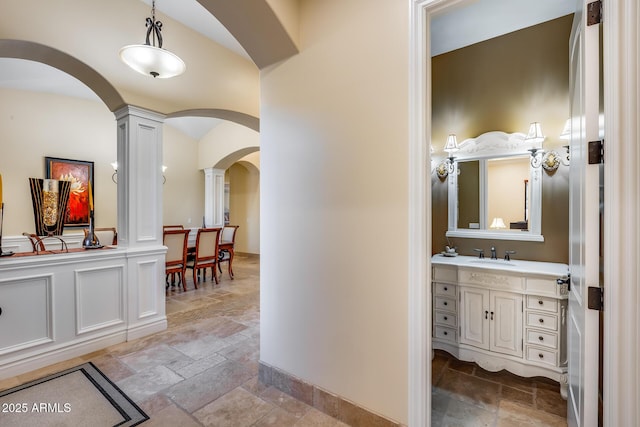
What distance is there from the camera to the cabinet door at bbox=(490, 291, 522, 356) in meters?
2.27

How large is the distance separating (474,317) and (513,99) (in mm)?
2102

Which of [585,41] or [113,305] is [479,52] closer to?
[585,41]

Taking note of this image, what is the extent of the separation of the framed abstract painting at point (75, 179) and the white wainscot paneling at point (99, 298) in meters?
3.53

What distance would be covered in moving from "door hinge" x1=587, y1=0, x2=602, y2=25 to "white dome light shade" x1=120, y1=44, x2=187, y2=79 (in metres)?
2.75

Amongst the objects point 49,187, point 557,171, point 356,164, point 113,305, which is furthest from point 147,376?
point 49,187

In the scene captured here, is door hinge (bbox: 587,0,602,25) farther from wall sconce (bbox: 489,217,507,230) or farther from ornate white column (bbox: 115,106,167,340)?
ornate white column (bbox: 115,106,167,340)

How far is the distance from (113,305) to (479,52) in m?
4.61

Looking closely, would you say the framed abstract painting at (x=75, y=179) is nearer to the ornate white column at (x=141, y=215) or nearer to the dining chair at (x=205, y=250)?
the dining chair at (x=205, y=250)

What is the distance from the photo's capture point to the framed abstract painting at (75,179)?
17.6ft

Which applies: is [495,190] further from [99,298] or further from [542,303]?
[99,298]

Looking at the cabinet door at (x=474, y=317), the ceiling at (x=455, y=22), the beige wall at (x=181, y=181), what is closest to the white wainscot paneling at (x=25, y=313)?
the ceiling at (x=455, y=22)

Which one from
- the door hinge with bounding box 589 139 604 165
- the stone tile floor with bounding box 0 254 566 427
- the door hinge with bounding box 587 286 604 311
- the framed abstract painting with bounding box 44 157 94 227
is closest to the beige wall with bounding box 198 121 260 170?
the framed abstract painting with bounding box 44 157 94 227

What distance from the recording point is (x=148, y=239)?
3248 mm

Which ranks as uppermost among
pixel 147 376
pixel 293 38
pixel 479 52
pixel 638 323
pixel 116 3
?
pixel 116 3
